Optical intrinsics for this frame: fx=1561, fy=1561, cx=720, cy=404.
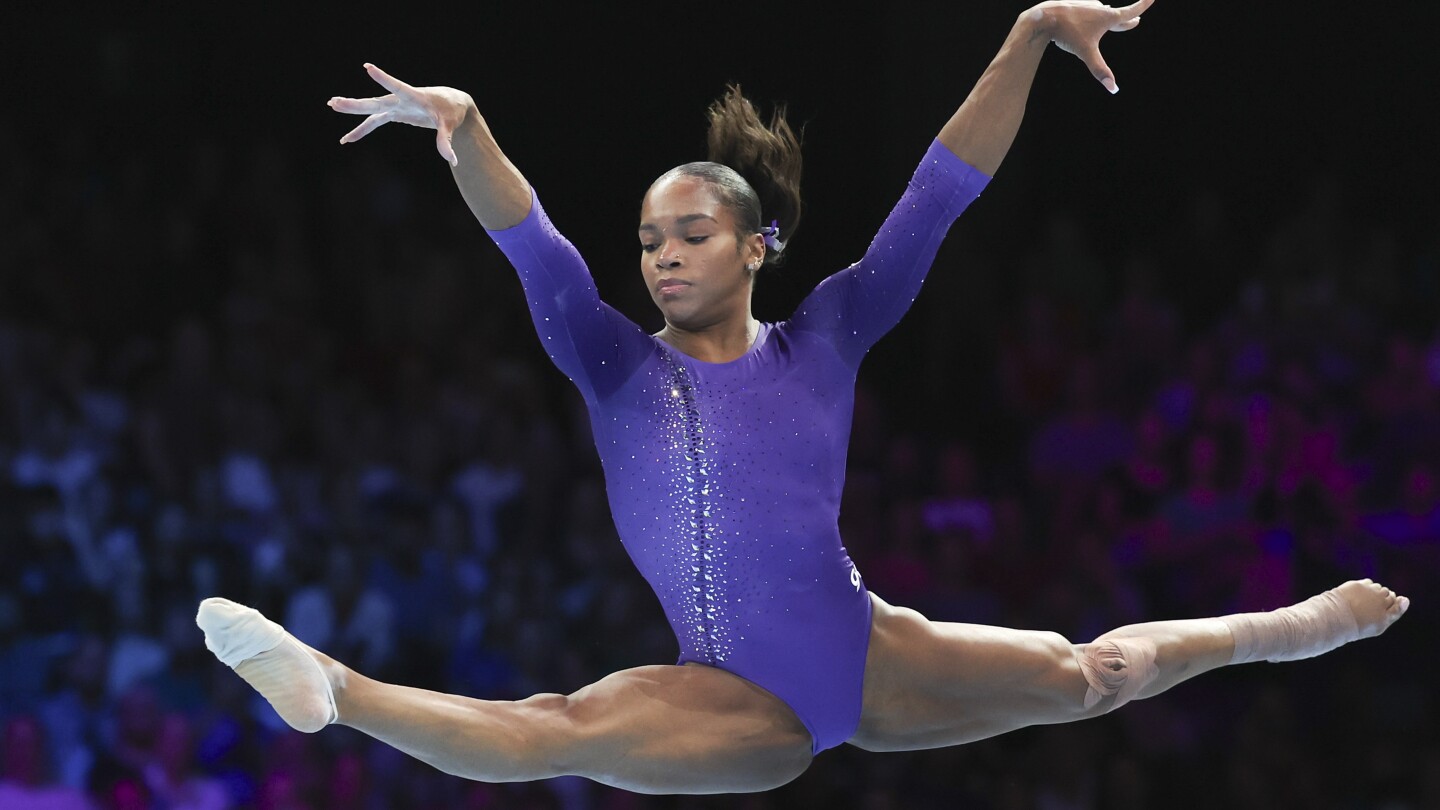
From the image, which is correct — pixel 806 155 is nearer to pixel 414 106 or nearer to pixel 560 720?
pixel 414 106

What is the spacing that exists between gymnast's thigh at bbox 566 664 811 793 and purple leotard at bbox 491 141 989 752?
0.05 metres

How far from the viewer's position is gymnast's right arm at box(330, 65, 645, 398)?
8.73 ft

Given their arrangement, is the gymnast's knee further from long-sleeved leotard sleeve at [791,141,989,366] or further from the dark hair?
the dark hair

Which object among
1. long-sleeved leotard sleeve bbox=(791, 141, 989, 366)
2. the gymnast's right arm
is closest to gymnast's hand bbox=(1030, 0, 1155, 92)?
long-sleeved leotard sleeve bbox=(791, 141, 989, 366)

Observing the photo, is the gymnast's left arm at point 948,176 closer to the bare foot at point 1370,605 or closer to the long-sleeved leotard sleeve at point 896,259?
the long-sleeved leotard sleeve at point 896,259

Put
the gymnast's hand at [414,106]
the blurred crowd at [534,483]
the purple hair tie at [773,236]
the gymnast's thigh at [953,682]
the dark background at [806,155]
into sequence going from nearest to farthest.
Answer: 1. the gymnast's hand at [414,106]
2. the gymnast's thigh at [953,682]
3. the purple hair tie at [773,236]
4. the blurred crowd at [534,483]
5. the dark background at [806,155]

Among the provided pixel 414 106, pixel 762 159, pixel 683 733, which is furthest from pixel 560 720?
pixel 762 159

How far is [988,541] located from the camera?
557 centimetres

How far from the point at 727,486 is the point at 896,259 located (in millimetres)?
624

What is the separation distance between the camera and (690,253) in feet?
9.86

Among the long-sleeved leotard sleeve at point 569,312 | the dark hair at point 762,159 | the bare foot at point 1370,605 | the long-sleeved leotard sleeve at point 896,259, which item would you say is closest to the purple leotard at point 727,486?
the long-sleeved leotard sleeve at point 569,312

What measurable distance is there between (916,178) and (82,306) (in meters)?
3.68

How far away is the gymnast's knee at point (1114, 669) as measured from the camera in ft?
10.2

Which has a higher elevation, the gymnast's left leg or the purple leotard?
the purple leotard
